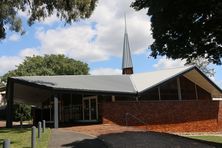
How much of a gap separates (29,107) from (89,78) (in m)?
19.5

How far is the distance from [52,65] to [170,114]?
39.6 m

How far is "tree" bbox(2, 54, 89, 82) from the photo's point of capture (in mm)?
67875

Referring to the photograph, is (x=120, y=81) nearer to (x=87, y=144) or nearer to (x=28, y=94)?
(x=28, y=94)

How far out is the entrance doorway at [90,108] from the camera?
3283 cm

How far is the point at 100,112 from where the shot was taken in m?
31.7

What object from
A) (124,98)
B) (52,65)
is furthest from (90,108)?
(52,65)

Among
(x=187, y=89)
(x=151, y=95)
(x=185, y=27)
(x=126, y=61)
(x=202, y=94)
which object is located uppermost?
(x=126, y=61)

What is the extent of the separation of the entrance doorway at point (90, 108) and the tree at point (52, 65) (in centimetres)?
3364

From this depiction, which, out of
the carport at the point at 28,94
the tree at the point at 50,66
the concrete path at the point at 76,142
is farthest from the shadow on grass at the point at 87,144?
the tree at the point at 50,66

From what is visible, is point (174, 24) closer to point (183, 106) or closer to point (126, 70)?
point (183, 106)

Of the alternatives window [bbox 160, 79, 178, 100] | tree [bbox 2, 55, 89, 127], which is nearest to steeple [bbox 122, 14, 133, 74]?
window [bbox 160, 79, 178, 100]

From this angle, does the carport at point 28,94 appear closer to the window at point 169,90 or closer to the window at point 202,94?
the window at point 169,90

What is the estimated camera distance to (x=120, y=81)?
3569 centimetres

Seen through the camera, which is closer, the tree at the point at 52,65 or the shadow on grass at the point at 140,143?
the shadow on grass at the point at 140,143
